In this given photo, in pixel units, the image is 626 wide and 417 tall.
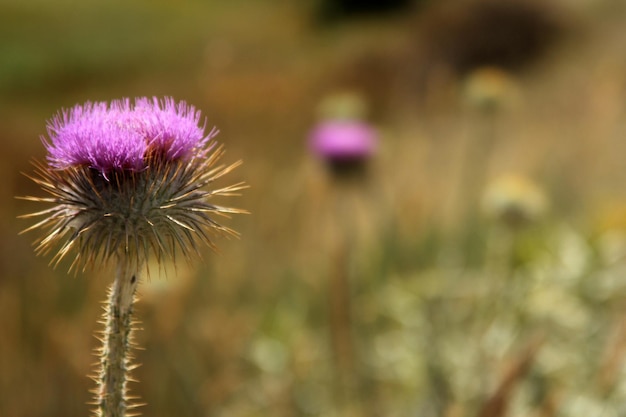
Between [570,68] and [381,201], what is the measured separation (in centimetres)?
868

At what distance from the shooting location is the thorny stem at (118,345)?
3.24 ft

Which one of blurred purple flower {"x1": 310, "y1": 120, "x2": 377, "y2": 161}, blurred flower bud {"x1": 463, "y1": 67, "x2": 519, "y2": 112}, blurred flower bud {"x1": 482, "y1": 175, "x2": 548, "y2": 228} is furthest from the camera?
blurred flower bud {"x1": 463, "y1": 67, "x2": 519, "y2": 112}

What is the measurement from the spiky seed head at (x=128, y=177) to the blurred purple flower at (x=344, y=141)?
2040 millimetres

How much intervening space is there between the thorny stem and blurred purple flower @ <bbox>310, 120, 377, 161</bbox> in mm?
2112

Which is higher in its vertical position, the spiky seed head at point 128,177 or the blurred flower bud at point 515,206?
the blurred flower bud at point 515,206

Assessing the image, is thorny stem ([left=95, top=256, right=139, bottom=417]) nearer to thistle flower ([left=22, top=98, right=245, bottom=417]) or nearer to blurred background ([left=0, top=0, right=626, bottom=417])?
thistle flower ([left=22, top=98, right=245, bottom=417])

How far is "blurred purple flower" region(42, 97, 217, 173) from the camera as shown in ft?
3.22

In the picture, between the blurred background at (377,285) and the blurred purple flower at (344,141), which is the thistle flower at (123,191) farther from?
the blurred purple flower at (344,141)

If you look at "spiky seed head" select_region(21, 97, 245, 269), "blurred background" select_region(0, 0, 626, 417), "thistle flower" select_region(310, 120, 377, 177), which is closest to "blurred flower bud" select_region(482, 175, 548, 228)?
"blurred background" select_region(0, 0, 626, 417)

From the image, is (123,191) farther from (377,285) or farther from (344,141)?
(377,285)

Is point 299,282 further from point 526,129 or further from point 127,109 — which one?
point 526,129

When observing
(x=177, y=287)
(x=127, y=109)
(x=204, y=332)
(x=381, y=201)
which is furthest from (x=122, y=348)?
(x=381, y=201)

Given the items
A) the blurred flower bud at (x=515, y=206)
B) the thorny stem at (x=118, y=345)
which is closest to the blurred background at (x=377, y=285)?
the blurred flower bud at (x=515, y=206)

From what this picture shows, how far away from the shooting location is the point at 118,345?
1.02 meters
